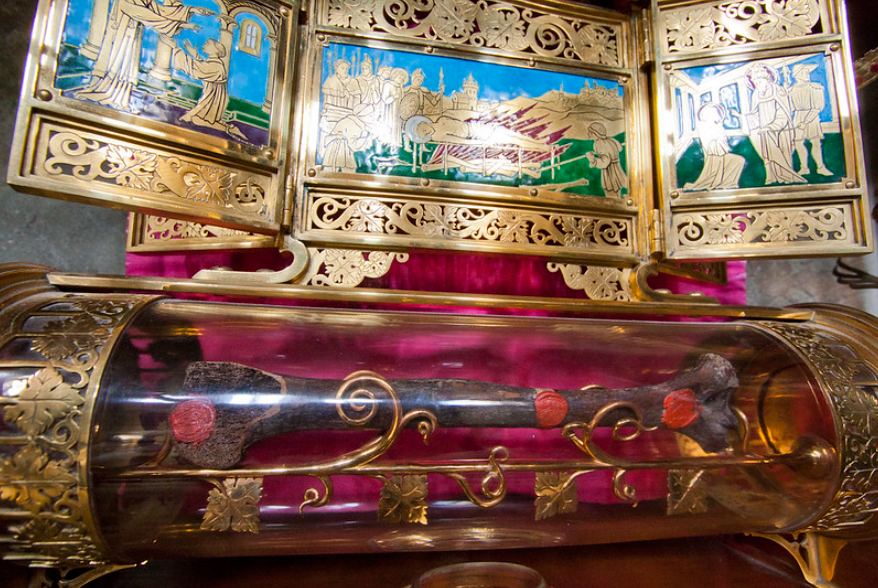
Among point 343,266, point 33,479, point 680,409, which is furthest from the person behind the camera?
point 343,266

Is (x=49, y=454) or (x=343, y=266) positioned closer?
(x=49, y=454)

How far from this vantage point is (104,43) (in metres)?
0.79

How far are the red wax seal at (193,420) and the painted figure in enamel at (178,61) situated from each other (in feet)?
1.74

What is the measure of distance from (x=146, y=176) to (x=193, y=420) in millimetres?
462

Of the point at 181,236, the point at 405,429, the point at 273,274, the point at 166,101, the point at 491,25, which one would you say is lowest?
the point at 405,429

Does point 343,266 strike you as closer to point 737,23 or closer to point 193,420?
point 193,420

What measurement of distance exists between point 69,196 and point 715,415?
121cm

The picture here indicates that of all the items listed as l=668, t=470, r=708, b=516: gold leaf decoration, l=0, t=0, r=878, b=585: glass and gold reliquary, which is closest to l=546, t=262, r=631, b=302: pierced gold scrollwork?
l=0, t=0, r=878, b=585: glass and gold reliquary

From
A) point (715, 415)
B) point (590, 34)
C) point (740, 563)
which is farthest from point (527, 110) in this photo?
point (740, 563)

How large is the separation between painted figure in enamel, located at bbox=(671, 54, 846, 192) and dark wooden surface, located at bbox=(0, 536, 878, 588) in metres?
0.79

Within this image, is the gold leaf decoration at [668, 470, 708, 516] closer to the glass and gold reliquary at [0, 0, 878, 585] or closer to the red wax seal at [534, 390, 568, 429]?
the glass and gold reliquary at [0, 0, 878, 585]

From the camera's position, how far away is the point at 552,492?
0.68 metres

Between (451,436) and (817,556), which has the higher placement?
(451,436)

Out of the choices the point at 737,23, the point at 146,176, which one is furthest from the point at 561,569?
the point at 737,23
